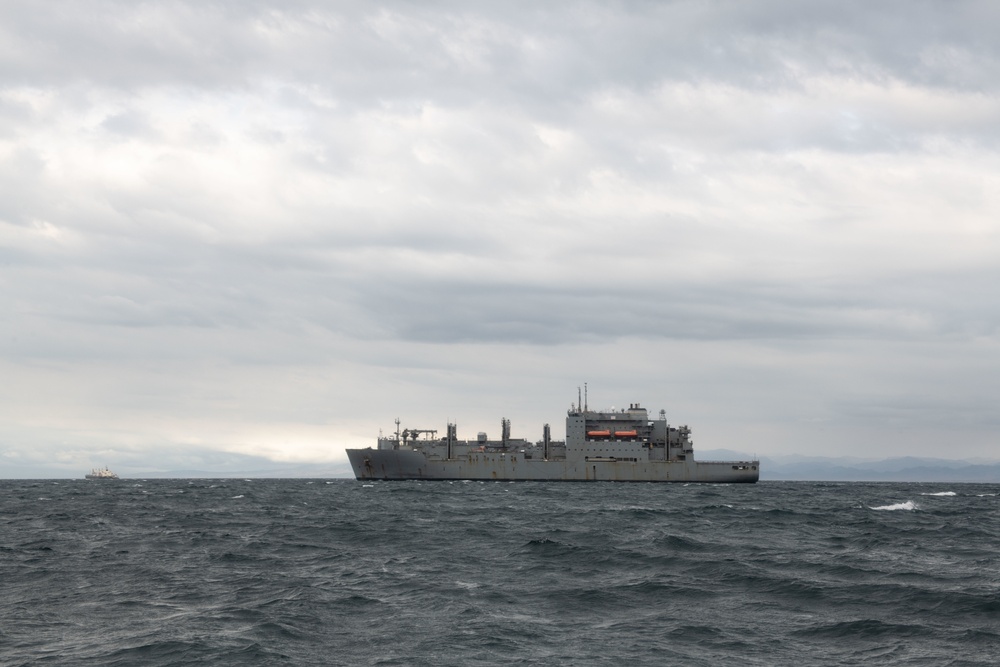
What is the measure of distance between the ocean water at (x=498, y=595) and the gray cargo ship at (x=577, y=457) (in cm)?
9599

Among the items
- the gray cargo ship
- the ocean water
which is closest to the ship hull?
the gray cargo ship

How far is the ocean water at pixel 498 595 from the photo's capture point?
23.0m

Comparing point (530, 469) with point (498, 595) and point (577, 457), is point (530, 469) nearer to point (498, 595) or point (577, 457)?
point (577, 457)

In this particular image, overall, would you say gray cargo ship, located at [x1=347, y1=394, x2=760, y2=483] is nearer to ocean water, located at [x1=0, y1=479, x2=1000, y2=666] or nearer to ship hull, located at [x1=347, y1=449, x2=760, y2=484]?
ship hull, located at [x1=347, y1=449, x2=760, y2=484]

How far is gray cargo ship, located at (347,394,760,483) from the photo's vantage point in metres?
152

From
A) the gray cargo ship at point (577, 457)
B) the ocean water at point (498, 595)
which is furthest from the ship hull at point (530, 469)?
the ocean water at point (498, 595)

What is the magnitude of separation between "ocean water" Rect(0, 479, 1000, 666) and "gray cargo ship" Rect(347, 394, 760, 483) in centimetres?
9599

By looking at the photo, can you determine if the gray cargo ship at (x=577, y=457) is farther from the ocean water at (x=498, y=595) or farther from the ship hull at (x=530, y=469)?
the ocean water at (x=498, y=595)

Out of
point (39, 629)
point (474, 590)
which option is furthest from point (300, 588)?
point (39, 629)

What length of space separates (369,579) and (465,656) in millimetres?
12310

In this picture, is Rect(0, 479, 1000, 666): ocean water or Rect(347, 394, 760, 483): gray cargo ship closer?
Rect(0, 479, 1000, 666): ocean water

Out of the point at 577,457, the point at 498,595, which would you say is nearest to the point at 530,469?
the point at 577,457

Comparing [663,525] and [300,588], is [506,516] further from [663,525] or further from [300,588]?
[300,588]

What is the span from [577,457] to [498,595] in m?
123
